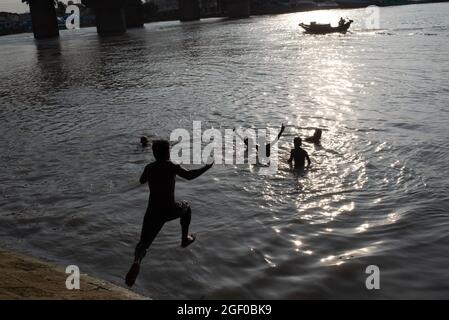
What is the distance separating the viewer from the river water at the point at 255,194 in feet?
24.2

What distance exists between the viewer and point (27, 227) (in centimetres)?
973

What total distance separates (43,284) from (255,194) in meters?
5.65

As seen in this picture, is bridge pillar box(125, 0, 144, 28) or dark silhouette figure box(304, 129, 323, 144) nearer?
dark silhouette figure box(304, 129, 323, 144)

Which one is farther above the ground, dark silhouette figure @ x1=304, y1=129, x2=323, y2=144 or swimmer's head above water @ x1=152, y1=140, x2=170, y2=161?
swimmer's head above water @ x1=152, y1=140, x2=170, y2=161

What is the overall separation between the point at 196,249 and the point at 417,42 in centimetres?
4856

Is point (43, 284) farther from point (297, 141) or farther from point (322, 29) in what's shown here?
point (322, 29)

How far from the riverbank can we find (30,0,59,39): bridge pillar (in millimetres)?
111999

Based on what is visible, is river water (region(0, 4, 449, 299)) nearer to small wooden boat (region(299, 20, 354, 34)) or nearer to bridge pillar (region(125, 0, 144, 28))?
small wooden boat (region(299, 20, 354, 34))

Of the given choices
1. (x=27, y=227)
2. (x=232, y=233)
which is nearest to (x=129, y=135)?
(x=27, y=227)

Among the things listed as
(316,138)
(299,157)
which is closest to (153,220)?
(299,157)

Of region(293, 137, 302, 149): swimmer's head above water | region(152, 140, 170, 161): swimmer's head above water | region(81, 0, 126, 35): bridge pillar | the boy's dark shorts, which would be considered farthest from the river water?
region(81, 0, 126, 35): bridge pillar

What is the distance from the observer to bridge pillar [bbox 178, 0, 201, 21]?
15675 centimetres

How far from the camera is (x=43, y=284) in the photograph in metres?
6.46

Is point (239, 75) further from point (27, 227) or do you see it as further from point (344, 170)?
point (27, 227)
